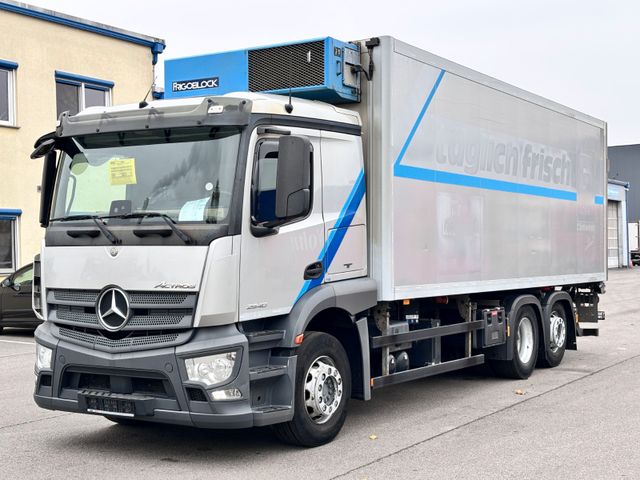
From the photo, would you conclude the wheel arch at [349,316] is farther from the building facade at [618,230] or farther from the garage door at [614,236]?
the garage door at [614,236]

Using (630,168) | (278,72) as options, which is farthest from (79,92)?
(630,168)

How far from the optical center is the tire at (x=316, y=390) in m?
6.89

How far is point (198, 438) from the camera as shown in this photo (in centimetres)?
761

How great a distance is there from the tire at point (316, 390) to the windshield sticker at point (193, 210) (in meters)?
1.36

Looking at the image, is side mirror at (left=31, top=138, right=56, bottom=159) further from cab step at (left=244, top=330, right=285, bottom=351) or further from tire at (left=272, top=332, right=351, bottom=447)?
tire at (left=272, top=332, right=351, bottom=447)

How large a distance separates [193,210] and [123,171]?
0.76 metres

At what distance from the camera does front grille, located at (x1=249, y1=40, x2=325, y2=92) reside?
7.76m

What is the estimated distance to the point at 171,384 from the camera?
20.9ft

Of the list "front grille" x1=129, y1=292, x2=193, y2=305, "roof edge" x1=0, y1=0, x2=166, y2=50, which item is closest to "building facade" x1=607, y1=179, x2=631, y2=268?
"roof edge" x1=0, y1=0, x2=166, y2=50

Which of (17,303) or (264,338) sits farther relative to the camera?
(17,303)

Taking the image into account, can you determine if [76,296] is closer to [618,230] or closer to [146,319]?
[146,319]

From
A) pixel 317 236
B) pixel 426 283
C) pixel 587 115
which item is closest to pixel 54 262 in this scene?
pixel 317 236

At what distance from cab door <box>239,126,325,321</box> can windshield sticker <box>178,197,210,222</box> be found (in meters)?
0.31

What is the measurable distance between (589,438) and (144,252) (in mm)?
3956
